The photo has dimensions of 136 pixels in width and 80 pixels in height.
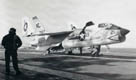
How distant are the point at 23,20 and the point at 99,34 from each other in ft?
59.9

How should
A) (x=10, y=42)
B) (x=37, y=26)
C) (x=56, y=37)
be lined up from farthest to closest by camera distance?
(x=37, y=26) → (x=56, y=37) → (x=10, y=42)

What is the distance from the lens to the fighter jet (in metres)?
20.7

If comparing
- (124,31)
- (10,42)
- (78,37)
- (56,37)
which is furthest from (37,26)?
(10,42)

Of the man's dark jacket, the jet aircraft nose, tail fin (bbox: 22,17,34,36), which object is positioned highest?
tail fin (bbox: 22,17,34,36)

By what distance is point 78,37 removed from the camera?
2444 cm

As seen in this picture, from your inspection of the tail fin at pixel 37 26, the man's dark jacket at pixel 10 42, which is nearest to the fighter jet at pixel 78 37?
the tail fin at pixel 37 26

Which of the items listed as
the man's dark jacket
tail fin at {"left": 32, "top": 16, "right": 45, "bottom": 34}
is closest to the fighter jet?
tail fin at {"left": 32, "top": 16, "right": 45, "bottom": 34}

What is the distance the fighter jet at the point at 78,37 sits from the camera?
20722mm

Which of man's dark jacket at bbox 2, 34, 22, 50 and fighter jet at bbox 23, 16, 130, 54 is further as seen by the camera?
fighter jet at bbox 23, 16, 130, 54

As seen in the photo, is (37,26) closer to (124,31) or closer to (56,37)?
(56,37)

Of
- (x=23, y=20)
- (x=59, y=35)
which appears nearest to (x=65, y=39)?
(x=59, y=35)

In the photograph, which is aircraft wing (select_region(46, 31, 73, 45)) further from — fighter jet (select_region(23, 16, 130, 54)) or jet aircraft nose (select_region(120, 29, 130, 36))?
jet aircraft nose (select_region(120, 29, 130, 36))

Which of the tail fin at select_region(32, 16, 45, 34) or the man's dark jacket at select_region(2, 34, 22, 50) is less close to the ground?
the tail fin at select_region(32, 16, 45, 34)

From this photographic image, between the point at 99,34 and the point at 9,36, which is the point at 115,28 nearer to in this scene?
the point at 99,34
